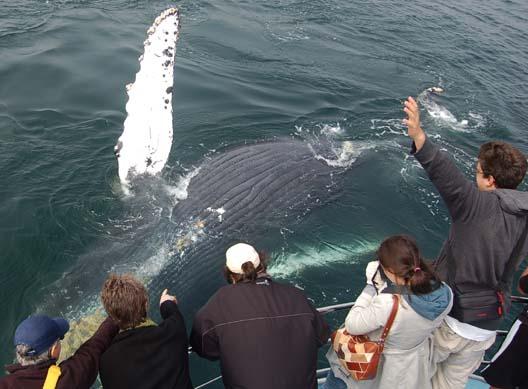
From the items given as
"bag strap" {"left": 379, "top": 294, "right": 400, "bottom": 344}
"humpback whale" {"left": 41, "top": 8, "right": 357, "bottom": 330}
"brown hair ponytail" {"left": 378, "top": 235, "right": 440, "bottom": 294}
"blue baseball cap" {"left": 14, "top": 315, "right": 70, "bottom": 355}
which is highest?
"brown hair ponytail" {"left": 378, "top": 235, "right": 440, "bottom": 294}

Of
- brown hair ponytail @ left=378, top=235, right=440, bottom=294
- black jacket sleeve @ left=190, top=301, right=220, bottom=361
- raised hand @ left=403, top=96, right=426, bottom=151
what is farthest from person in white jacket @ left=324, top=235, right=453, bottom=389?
black jacket sleeve @ left=190, top=301, right=220, bottom=361

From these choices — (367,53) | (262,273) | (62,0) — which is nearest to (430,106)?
(367,53)

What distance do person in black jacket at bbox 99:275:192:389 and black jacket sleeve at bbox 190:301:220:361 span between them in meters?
0.20

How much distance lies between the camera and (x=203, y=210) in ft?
30.7

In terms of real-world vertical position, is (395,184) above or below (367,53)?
below

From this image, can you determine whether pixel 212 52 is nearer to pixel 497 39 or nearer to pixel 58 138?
pixel 58 138

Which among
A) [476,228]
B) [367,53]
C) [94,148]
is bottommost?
[94,148]

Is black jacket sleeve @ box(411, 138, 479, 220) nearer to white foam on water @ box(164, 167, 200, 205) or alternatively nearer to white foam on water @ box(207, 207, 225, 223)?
white foam on water @ box(207, 207, 225, 223)

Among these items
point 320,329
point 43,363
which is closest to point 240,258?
point 320,329

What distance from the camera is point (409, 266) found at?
4.26 metres

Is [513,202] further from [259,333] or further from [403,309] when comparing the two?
[259,333]

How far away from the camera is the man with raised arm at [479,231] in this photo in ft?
14.3

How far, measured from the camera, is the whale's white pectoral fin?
9602 millimetres

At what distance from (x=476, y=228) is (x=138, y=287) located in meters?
3.42
